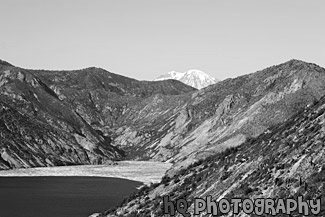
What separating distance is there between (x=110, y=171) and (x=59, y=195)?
72.1 m

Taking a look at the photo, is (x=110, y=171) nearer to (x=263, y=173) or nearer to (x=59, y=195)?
(x=59, y=195)

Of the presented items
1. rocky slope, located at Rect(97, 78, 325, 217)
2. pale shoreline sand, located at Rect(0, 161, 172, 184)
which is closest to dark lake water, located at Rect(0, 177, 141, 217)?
pale shoreline sand, located at Rect(0, 161, 172, 184)

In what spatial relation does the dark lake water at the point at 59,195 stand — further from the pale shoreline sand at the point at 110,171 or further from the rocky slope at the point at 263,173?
the rocky slope at the point at 263,173

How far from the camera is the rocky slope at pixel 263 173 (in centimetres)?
3343

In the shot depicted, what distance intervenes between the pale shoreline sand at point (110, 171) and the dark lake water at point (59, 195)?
37.1 feet

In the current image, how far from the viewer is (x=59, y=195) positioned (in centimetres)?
10869

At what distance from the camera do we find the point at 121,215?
50781mm

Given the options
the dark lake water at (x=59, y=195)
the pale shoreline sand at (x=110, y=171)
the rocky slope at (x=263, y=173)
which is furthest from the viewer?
the pale shoreline sand at (x=110, y=171)

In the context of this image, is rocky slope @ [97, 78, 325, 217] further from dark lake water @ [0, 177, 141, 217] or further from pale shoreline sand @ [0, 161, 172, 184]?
pale shoreline sand @ [0, 161, 172, 184]

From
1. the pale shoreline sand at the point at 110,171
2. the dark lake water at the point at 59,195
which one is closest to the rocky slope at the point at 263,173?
the dark lake water at the point at 59,195

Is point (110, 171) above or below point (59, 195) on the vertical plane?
above

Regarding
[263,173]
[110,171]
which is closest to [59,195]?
[110,171]

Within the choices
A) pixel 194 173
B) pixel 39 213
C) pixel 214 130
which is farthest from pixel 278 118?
pixel 194 173

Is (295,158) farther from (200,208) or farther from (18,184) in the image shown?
(18,184)
